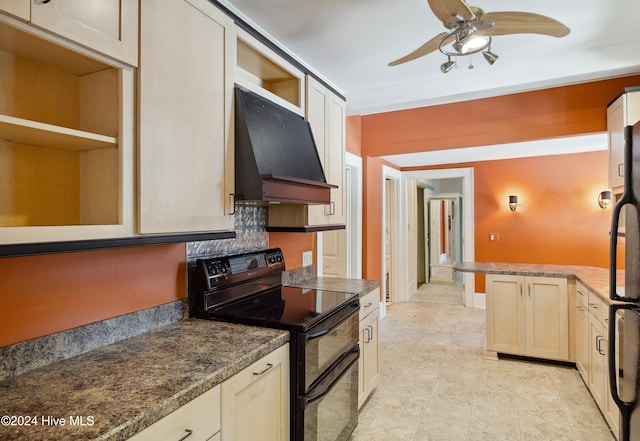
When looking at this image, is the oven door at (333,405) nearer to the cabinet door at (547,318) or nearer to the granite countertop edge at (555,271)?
the granite countertop edge at (555,271)

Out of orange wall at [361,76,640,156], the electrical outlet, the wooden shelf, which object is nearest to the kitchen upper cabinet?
the wooden shelf

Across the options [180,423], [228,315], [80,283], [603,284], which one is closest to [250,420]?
[180,423]

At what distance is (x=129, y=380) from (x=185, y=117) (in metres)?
1.00

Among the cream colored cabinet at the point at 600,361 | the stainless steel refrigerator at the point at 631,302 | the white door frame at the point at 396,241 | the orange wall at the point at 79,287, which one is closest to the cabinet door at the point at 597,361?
the cream colored cabinet at the point at 600,361

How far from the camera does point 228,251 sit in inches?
83.8

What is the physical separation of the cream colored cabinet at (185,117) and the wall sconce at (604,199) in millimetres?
4858

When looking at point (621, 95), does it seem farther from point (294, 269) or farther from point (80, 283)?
point (80, 283)

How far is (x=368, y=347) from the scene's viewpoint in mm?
2514

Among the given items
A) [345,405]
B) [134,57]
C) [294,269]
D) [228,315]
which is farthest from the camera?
[294,269]

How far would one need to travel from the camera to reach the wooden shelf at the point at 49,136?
1013 millimetres

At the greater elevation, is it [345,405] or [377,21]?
[377,21]

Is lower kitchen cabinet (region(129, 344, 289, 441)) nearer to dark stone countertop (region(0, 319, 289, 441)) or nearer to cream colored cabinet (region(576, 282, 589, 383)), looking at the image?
dark stone countertop (region(0, 319, 289, 441))

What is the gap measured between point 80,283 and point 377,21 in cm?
207

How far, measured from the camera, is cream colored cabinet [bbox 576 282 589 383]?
2753 mm
